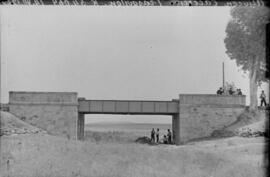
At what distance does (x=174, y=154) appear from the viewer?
23047 mm

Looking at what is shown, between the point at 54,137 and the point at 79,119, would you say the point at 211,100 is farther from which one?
the point at 54,137

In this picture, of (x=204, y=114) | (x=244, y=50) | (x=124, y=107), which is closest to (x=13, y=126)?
(x=124, y=107)

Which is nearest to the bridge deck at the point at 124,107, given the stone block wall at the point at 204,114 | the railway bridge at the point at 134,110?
the railway bridge at the point at 134,110

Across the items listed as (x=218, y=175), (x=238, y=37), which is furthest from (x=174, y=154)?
(x=238, y=37)

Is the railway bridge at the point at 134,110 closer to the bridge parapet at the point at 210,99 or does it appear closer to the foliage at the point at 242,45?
the bridge parapet at the point at 210,99

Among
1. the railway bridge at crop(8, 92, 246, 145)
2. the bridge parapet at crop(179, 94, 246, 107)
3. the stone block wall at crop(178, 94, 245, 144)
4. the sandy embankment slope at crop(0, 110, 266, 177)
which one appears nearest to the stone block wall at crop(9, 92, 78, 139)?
the railway bridge at crop(8, 92, 246, 145)

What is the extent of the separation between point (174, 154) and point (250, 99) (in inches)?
520

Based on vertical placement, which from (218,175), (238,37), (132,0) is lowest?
(218,175)

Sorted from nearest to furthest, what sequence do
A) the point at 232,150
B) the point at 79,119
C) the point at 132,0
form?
1. the point at 132,0
2. the point at 232,150
3. the point at 79,119

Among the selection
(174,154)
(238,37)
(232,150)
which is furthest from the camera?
(238,37)

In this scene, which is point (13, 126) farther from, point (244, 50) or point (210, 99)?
point (244, 50)

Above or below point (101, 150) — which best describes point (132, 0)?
above

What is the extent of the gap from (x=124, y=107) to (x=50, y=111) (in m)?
6.35

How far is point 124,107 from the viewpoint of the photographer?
31.9 metres
